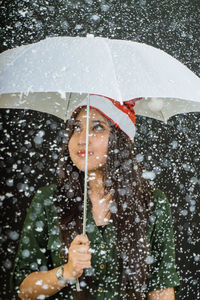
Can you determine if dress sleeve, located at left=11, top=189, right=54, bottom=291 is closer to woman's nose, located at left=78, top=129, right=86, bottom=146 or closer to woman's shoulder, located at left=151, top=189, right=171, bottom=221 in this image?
woman's nose, located at left=78, top=129, right=86, bottom=146

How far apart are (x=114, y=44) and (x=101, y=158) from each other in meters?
0.42

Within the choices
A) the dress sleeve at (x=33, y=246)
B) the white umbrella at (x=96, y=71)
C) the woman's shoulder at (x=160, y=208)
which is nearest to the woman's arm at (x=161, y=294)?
the woman's shoulder at (x=160, y=208)

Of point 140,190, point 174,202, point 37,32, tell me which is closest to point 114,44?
point 140,190

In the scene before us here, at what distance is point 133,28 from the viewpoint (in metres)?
2.06

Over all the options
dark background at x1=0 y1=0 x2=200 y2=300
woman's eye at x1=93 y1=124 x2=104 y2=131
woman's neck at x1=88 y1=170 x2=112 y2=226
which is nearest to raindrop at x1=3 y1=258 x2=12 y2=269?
dark background at x1=0 y1=0 x2=200 y2=300

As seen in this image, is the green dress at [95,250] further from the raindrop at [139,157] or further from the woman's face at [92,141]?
the raindrop at [139,157]

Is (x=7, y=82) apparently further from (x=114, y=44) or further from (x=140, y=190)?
(x=140, y=190)

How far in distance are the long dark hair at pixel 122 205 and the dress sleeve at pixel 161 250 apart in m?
0.03

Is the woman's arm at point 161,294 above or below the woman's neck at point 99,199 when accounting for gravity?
below

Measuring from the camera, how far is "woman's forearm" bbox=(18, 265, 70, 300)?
1.18 metres

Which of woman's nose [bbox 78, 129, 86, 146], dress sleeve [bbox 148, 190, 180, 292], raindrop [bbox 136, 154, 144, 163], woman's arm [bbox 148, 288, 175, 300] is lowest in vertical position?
woman's arm [bbox 148, 288, 175, 300]

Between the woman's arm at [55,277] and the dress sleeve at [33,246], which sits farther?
the dress sleeve at [33,246]

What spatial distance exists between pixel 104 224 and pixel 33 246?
0.89 feet

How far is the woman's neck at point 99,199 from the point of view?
133cm
